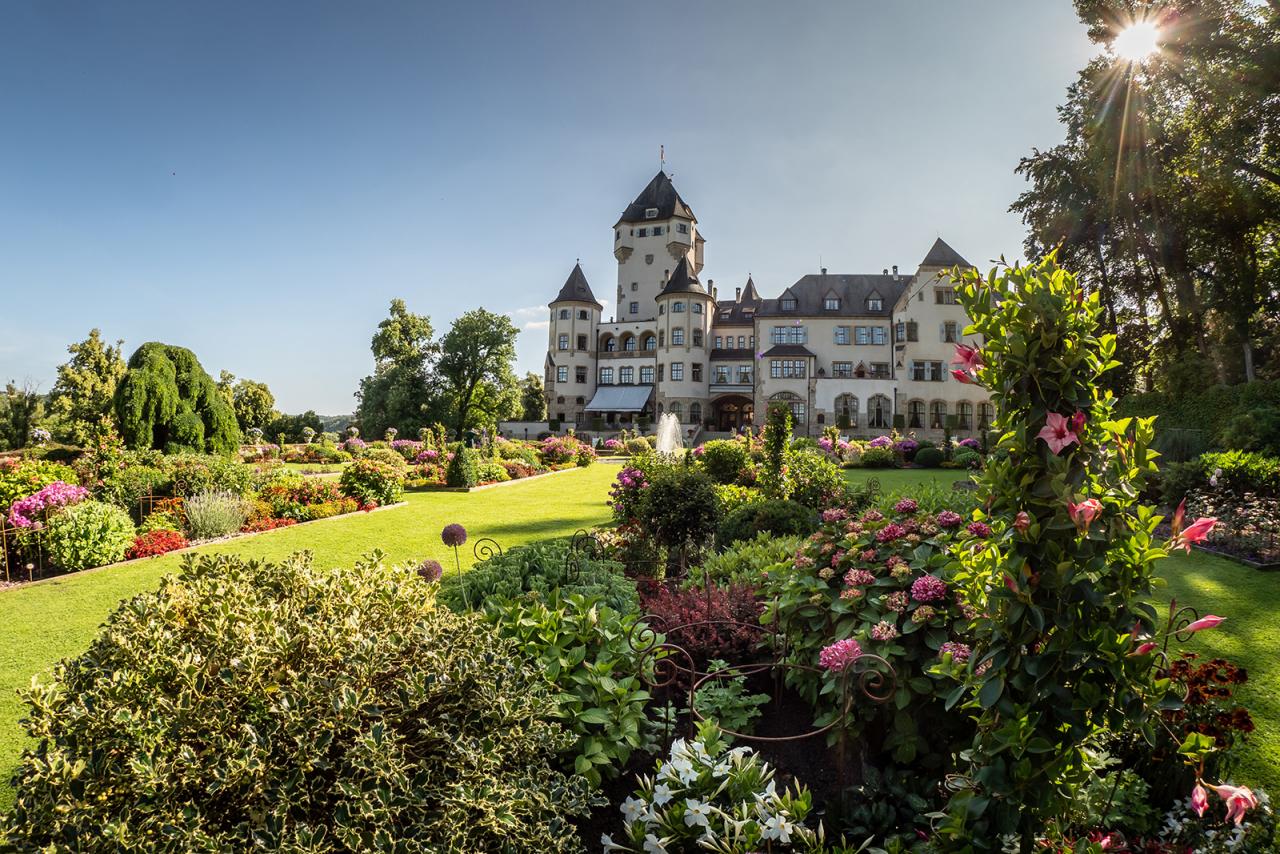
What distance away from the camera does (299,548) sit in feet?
34.7

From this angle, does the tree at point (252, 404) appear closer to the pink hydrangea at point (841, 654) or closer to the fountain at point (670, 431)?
the fountain at point (670, 431)

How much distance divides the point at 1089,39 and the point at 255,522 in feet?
103

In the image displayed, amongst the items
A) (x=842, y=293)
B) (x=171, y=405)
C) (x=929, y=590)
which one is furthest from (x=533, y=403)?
(x=929, y=590)

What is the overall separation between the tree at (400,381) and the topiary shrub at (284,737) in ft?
153

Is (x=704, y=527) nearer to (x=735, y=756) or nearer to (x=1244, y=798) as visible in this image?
(x=735, y=756)

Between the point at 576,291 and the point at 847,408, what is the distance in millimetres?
27133

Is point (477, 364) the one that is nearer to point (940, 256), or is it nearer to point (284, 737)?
point (940, 256)

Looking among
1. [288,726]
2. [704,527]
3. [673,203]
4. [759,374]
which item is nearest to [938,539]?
[288,726]

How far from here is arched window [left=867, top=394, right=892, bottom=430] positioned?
5028 centimetres

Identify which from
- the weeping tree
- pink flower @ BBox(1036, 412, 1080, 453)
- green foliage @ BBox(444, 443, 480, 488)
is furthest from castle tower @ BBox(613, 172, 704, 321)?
pink flower @ BBox(1036, 412, 1080, 453)

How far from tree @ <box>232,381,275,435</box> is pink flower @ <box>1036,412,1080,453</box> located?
195 feet

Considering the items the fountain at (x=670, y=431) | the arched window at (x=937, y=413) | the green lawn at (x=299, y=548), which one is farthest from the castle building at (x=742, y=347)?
the green lawn at (x=299, y=548)

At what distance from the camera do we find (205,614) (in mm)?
2658

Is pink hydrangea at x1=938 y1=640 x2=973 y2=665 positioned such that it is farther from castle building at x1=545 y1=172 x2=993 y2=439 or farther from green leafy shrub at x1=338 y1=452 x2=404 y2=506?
castle building at x1=545 y1=172 x2=993 y2=439
